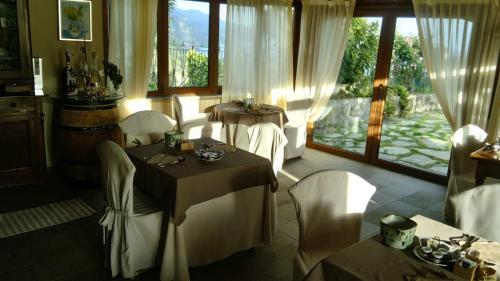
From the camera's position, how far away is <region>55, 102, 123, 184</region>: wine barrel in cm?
388

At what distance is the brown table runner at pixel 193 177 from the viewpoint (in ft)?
8.02

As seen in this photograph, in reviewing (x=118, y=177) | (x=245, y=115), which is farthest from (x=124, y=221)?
(x=245, y=115)

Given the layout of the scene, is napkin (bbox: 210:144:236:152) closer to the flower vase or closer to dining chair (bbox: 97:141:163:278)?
dining chair (bbox: 97:141:163:278)

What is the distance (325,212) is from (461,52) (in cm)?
312

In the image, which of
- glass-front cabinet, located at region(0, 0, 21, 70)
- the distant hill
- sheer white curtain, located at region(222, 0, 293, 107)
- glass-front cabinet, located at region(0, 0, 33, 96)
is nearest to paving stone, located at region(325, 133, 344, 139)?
sheer white curtain, located at region(222, 0, 293, 107)

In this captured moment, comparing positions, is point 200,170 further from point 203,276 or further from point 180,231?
point 203,276

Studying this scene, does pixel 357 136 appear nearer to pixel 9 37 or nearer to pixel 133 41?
pixel 133 41

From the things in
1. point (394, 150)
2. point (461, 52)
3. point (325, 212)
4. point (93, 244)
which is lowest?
point (93, 244)

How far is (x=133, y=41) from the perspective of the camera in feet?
14.9

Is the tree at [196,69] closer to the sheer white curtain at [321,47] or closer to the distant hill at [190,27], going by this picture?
the distant hill at [190,27]

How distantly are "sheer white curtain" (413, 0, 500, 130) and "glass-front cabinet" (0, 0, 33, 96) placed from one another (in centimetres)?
411

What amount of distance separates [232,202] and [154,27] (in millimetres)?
2690

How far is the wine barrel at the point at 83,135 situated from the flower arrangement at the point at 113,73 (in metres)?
0.32

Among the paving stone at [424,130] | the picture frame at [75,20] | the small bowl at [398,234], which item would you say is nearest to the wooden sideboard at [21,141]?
the picture frame at [75,20]
